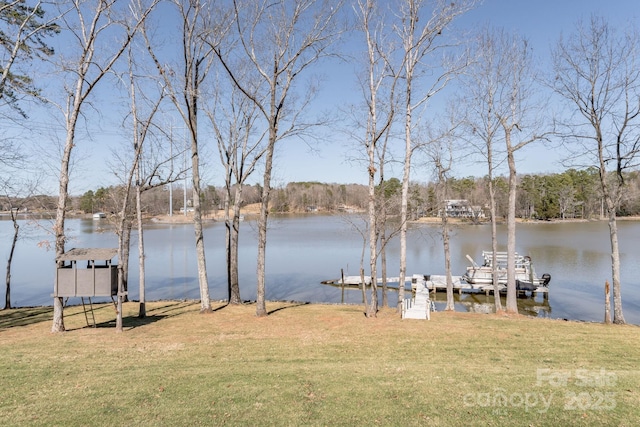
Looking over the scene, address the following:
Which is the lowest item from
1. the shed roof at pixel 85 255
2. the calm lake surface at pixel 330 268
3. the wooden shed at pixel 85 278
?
the calm lake surface at pixel 330 268

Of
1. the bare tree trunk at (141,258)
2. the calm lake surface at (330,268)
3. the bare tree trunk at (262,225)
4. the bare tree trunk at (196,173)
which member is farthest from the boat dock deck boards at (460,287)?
the bare tree trunk at (141,258)

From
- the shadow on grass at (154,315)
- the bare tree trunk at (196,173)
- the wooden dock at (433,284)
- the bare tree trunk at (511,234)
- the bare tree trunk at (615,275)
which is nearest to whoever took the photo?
the shadow on grass at (154,315)

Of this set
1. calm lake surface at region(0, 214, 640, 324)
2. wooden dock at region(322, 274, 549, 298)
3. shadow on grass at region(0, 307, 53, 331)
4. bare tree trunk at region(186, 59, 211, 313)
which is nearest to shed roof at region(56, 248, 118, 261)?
calm lake surface at region(0, 214, 640, 324)

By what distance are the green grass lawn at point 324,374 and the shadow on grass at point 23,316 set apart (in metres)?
1.04

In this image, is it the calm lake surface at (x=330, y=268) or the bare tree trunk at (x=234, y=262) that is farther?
the calm lake surface at (x=330, y=268)

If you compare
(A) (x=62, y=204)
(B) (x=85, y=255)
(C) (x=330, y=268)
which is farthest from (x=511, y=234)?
(C) (x=330, y=268)

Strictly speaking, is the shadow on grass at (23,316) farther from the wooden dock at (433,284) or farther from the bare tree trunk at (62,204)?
the wooden dock at (433,284)

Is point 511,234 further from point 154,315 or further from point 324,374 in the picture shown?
point 154,315

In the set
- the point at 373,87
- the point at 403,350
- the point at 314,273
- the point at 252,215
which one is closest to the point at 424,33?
the point at 373,87

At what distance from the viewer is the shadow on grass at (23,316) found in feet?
34.2

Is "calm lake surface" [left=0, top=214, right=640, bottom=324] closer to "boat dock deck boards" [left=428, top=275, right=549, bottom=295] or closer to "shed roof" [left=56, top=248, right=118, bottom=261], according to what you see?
"boat dock deck boards" [left=428, top=275, right=549, bottom=295]

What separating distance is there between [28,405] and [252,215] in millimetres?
80791

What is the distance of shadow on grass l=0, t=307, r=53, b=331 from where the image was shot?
10.4 m

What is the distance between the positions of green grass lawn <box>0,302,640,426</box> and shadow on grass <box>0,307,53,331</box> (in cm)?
104
